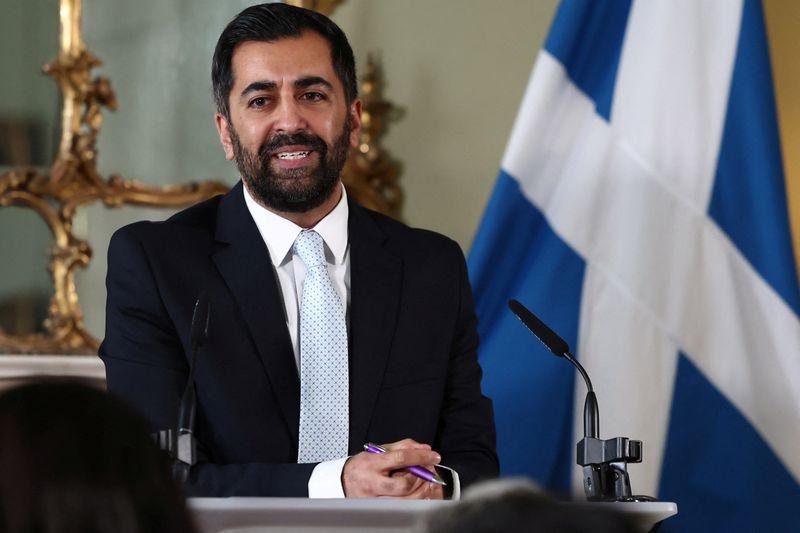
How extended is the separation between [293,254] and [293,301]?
0.35 feet

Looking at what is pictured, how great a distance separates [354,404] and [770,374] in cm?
126

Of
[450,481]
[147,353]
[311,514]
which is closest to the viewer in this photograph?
[311,514]

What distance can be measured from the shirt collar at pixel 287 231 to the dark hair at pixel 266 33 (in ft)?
0.72

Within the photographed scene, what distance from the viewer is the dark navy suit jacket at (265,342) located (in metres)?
2.28

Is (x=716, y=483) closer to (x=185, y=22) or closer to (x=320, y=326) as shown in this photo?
(x=320, y=326)

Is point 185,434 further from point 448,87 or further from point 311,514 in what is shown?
point 448,87

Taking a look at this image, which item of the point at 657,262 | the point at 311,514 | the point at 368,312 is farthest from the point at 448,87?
the point at 311,514

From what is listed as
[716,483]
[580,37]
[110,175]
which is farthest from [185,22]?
[716,483]

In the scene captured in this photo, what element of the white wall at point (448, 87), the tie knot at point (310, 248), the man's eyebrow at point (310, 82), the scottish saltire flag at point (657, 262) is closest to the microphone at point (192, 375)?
the tie knot at point (310, 248)

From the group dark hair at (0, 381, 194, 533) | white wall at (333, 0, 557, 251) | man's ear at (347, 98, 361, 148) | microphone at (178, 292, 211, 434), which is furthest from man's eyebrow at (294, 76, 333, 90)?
dark hair at (0, 381, 194, 533)

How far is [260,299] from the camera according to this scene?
2369 mm

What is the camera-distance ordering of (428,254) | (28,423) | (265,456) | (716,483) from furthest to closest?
(716,483) < (428,254) < (265,456) < (28,423)

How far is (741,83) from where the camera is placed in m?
3.30

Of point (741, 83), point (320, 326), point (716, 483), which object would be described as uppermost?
point (741, 83)
